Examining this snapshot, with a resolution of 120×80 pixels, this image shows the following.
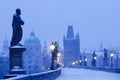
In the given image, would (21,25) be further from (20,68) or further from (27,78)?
(27,78)

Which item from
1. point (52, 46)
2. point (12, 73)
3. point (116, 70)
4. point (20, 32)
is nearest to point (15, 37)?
point (20, 32)

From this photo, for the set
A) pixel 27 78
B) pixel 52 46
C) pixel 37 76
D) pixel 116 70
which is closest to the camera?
pixel 27 78

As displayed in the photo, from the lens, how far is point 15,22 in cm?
3034

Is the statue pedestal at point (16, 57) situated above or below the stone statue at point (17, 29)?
below

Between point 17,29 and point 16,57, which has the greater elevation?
point 17,29

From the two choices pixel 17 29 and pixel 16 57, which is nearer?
pixel 16 57

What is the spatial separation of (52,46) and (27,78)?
120 ft

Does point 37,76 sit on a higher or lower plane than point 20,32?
lower

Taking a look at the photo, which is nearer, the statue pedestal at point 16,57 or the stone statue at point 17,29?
the statue pedestal at point 16,57

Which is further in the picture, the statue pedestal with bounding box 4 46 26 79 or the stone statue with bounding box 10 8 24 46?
the stone statue with bounding box 10 8 24 46

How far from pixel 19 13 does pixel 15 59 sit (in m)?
2.62

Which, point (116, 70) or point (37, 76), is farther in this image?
point (116, 70)

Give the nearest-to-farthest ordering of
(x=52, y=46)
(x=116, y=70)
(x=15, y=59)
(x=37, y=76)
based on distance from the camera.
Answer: (x=37, y=76)
(x=15, y=59)
(x=52, y=46)
(x=116, y=70)

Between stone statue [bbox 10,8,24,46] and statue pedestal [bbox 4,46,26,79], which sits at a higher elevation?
stone statue [bbox 10,8,24,46]
